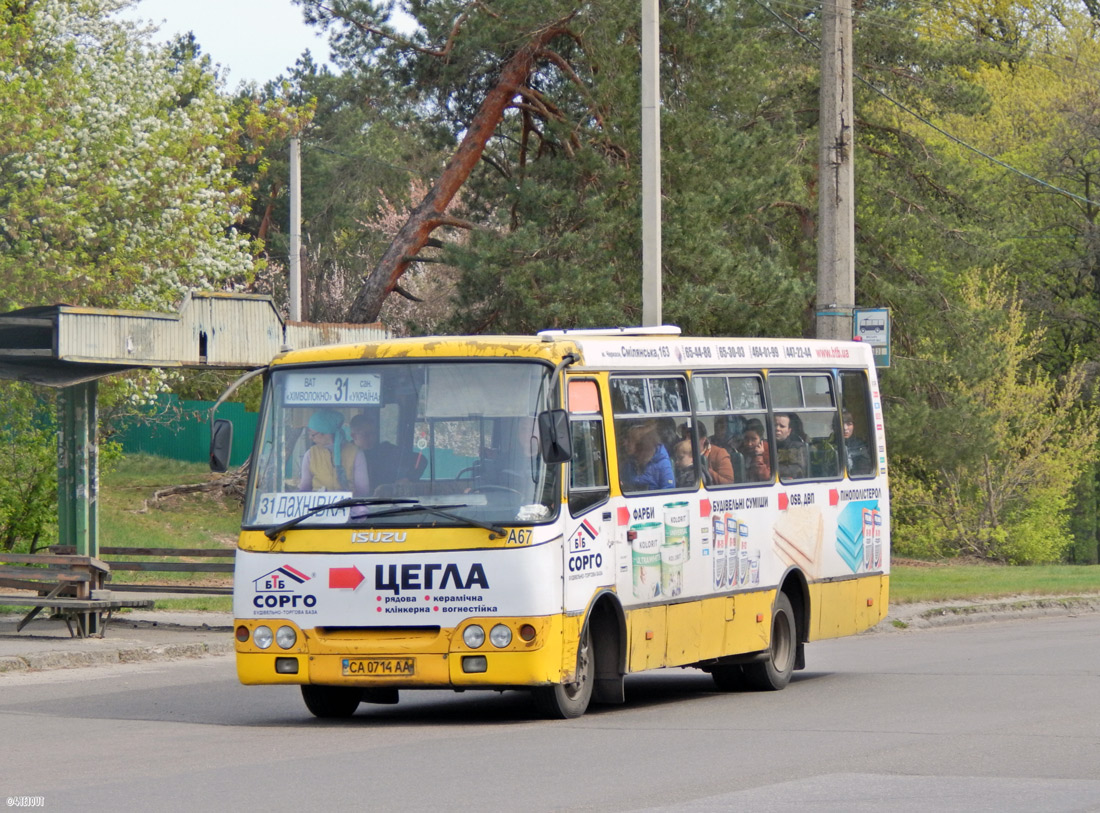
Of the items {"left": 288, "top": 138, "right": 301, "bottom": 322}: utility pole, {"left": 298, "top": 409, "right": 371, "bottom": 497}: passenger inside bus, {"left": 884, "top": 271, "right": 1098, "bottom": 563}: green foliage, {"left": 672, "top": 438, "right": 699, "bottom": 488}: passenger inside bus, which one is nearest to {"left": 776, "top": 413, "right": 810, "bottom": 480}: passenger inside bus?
{"left": 672, "top": 438, "right": 699, "bottom": 488}: passenger inside bus

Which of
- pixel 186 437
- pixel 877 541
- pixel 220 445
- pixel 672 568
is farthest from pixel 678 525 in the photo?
pixel 186 437

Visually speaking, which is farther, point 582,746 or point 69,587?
point 69,587

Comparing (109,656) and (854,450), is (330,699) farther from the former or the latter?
(854,450)

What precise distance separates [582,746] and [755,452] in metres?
4.63

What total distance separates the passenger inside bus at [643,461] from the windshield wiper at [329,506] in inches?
71.0

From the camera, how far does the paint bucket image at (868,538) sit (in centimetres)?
1641

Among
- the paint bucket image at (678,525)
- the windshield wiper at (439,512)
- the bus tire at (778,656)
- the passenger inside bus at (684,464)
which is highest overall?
the passenger inside bus at (684,464)

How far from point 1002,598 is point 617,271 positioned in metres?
9.90

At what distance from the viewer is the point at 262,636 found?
1183cm

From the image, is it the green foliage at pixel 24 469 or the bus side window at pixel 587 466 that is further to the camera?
the green foliage at pixel 24 469

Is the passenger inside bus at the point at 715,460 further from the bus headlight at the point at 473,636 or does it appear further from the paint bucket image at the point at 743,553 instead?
the bus headlight at the point at 473,636

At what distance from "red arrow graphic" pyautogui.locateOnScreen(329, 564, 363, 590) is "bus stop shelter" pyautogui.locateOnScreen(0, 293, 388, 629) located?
235 inches

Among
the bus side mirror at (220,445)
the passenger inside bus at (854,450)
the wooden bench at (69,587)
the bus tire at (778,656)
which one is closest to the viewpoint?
the bus side mirror at (220,445)

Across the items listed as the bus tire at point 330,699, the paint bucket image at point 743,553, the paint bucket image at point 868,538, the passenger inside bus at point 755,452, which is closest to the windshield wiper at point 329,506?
the bus tire at point 330,699
